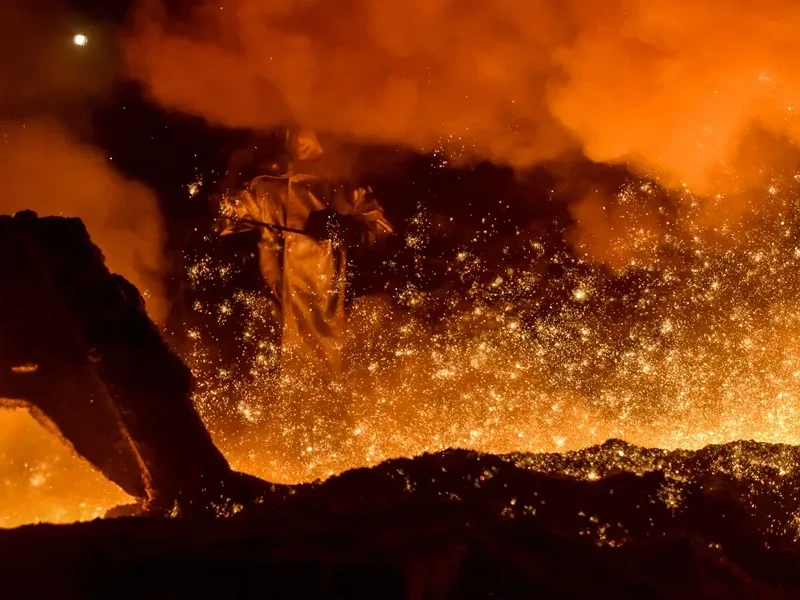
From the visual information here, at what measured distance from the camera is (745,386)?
689cm

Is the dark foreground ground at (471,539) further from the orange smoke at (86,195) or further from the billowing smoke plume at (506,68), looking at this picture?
the orange smoke at (86,195)

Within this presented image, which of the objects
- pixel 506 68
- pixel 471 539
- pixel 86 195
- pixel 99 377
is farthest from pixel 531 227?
pixel 471 539

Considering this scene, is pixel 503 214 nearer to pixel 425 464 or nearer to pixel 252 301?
pixel 252 301

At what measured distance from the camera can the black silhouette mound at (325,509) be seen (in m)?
2.72

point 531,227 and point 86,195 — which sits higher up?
point 531,227

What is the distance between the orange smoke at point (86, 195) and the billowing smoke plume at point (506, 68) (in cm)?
88

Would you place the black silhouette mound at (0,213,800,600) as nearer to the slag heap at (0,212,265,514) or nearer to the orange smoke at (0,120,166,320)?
the slag heap at (0,212,265,514)

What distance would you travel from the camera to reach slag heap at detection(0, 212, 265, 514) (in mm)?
3768

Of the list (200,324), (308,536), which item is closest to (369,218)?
(200,324)

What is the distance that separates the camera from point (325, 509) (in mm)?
3168

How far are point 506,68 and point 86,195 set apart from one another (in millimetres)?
3501

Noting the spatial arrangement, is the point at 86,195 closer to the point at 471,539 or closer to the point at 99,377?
the point at 99,377

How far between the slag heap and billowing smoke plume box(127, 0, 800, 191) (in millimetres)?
2421

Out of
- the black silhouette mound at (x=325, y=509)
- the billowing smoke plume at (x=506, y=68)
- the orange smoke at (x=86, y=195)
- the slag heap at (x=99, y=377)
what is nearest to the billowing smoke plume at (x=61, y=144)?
the orange smoke at (x=86, y=195)
